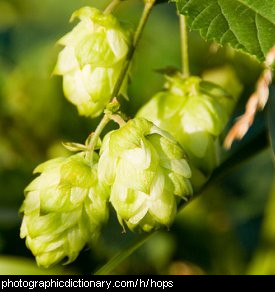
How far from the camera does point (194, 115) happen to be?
139cm

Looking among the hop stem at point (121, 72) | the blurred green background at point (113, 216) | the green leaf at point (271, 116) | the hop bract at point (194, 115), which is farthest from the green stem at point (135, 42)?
the blurred green background at point (113, 216)

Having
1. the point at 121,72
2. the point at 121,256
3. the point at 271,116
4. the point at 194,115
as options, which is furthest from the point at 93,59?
the point at 271,116

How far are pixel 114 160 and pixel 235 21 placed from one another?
31 centimetres

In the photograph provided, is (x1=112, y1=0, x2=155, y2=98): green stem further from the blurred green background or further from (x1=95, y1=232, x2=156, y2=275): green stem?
the blurred green background

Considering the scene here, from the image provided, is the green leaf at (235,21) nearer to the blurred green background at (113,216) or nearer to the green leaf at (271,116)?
the green leaf at (271,116)

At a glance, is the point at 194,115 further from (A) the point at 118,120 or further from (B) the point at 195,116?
(A) the point at 118,120

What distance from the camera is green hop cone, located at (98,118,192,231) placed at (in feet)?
3.92

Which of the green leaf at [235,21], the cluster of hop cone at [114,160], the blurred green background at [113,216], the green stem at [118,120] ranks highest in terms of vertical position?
the green leaf at [235,21]

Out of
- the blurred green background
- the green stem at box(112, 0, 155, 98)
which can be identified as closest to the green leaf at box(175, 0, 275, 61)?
the green stem at box(112, 0, 155, 98)

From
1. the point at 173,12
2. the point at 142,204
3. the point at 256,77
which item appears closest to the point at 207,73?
the point at 256,77

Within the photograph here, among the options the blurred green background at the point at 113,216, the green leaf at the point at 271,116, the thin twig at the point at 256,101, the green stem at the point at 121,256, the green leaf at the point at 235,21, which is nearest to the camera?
the thin twig at the point at 256,101

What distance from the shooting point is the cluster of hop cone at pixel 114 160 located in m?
1.21

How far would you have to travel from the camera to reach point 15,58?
2676 millimetres
